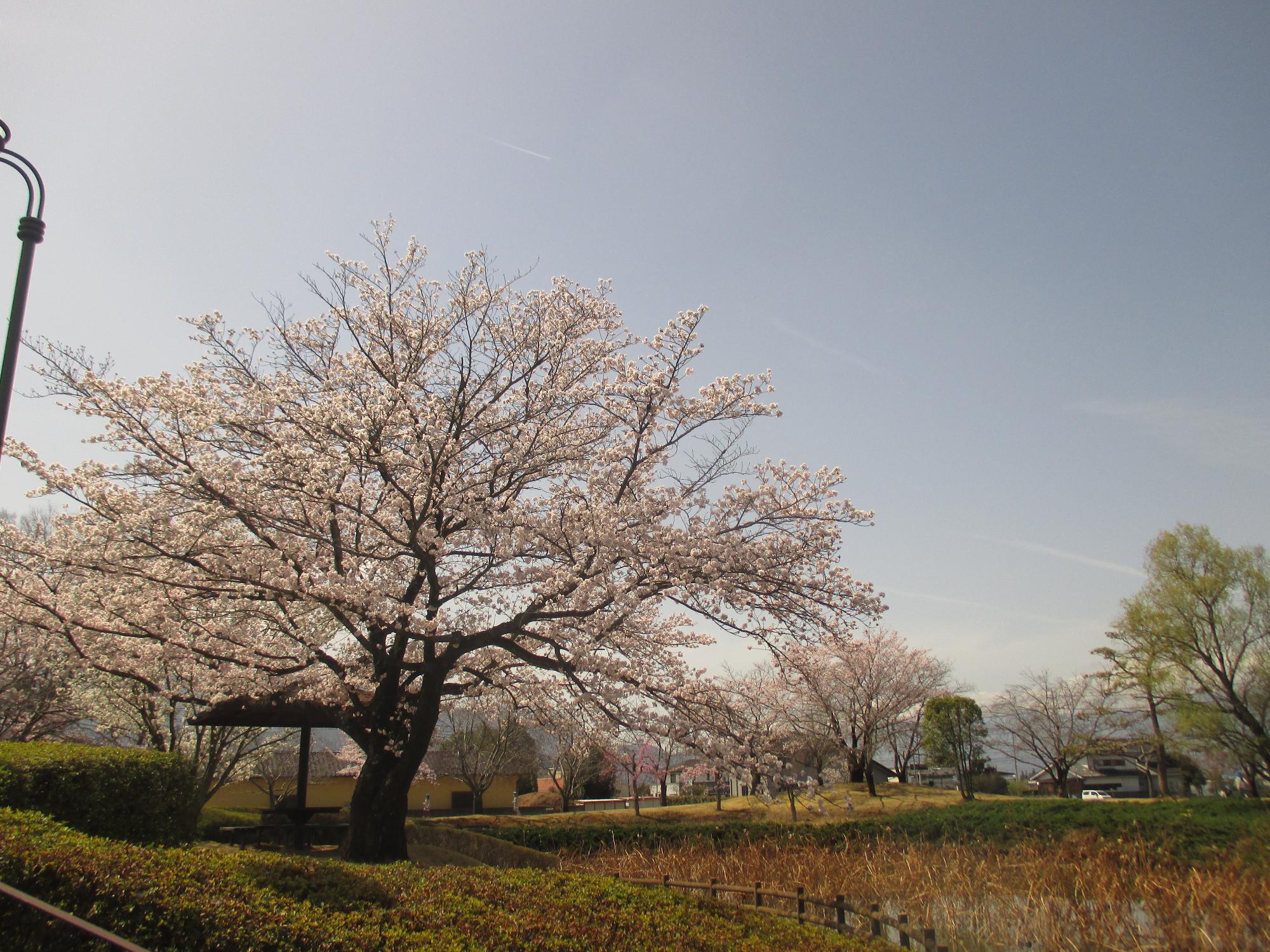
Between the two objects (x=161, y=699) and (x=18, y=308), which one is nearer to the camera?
(x=18, y=308)

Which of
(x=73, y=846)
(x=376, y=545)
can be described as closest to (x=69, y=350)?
(x=376, y=545)

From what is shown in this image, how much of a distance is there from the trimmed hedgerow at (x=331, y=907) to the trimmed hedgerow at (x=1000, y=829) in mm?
7291

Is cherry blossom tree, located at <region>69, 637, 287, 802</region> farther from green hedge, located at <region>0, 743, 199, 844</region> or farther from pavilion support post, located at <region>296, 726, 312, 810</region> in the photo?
pavilion support post, located at <region>296, 726, 312, 810</region>

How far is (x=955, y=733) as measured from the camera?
3566 centimetres

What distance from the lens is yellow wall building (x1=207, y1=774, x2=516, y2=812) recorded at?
112 feet

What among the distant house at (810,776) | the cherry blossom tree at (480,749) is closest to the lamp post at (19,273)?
the distant house at (810,776)

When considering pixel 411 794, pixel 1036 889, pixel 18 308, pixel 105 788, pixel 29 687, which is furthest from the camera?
pixel 411 794

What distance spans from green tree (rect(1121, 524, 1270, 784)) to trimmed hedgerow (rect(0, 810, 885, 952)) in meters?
29.7

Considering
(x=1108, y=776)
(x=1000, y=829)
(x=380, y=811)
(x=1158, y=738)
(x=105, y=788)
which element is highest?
(x=105, y=788)

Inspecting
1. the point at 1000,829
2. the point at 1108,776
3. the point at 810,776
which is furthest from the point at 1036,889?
the point at 1108,776

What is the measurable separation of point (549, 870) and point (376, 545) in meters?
5.74

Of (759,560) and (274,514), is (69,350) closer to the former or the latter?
(274,514)

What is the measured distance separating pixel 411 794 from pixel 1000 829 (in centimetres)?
3253

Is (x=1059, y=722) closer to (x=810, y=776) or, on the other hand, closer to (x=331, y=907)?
(x=810, y=776)
